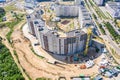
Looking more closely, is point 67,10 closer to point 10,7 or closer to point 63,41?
point 63,41

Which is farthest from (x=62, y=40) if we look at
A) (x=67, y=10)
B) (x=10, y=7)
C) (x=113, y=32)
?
(x=10, y=7)

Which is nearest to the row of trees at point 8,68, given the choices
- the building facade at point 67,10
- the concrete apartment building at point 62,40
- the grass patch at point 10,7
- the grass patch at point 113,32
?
the concrete apartment building at point 62,40

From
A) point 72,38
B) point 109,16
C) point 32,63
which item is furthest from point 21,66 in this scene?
point 109,16

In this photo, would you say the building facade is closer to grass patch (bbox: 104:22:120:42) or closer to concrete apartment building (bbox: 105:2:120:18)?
concrete apartment building (bbox: 105:2:120:18)

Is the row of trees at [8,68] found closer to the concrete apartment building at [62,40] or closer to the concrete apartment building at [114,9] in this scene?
the concrete apartment building at [62,40]

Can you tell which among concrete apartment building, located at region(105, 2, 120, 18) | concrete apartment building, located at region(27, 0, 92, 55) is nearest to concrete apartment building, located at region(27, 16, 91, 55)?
concrete apartment building, located at region(27, 0, 92, 55)

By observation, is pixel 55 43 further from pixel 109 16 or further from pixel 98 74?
pixel 109 16

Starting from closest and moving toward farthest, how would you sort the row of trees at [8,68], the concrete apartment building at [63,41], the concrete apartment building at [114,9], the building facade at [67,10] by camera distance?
the row of trees at [8,68], the concrete apartment building at [63,41], the concrete apartment building at [114,9], the building facade at [67,10]

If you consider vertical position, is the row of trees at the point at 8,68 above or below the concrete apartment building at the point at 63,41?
below
